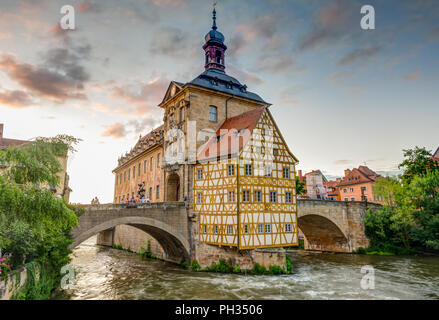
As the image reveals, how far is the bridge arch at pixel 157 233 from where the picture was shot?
17311mm

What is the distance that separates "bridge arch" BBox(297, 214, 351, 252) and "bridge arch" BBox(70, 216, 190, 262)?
13.1m

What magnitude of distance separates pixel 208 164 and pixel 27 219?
13.3 metres

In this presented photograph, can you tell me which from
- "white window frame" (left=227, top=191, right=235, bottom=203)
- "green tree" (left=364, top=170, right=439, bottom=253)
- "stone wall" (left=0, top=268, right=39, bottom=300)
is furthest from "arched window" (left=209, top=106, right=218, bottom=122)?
"green tree" (left=364, top=170, right=439, bottom=253)

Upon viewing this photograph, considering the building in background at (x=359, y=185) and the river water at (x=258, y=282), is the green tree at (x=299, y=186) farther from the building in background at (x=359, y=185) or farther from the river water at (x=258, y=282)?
the river water at (x=258, y=282)

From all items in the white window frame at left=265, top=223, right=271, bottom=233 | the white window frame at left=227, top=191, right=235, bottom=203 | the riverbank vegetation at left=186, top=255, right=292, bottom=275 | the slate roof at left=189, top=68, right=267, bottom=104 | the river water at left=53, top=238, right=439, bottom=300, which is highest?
the slate roof at left=189, top=68, right=267, bottom=104

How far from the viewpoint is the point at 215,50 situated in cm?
2800

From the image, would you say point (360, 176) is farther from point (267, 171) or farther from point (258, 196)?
point (258, 196)

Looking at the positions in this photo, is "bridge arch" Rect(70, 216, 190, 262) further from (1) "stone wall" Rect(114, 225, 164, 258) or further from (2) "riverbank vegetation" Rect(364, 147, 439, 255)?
(2) "riverbank vegetation" Rect(364, 147, 439, 255)

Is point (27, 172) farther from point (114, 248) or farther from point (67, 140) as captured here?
point (114, 248)

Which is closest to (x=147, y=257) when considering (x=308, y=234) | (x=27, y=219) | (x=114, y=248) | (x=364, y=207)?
(x=114, y=248)

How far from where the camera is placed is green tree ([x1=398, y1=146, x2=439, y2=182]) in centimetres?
3328
